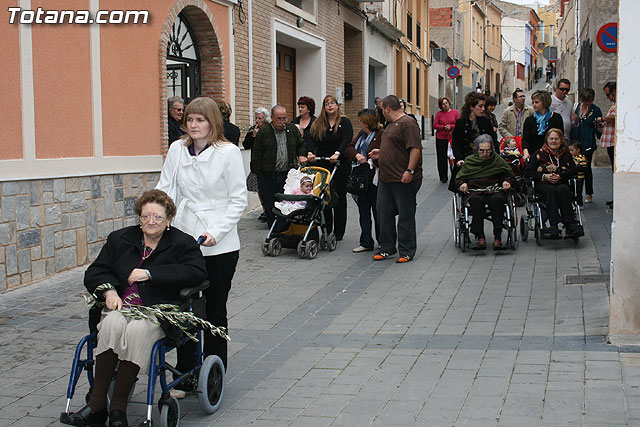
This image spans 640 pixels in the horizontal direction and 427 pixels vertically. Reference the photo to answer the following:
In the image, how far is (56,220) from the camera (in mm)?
Result: 9133

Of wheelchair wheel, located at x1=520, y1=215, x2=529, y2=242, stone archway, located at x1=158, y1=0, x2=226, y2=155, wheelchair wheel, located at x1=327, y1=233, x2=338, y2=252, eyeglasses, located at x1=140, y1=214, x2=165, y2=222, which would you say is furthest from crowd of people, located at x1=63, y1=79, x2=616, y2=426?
stone archway, located at x1=158, y1=0, x2=226, y2=155

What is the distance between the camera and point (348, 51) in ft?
76.7

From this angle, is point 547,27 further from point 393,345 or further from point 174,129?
point 393,345

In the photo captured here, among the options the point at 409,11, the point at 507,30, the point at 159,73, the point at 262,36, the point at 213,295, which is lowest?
the point at 213,295

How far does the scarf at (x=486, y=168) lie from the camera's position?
10188 millimetres

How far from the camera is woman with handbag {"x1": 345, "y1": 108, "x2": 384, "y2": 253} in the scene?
1027cm

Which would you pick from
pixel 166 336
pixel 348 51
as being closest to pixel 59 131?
pixel 166 336

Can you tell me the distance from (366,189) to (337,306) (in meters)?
2.91

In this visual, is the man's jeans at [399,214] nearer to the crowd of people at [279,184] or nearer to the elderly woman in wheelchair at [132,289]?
the crowd of people at [279,184]

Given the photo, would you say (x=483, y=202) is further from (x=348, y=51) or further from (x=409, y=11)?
(x=409, y=11)

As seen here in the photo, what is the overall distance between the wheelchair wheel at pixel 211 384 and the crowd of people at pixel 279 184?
19cm

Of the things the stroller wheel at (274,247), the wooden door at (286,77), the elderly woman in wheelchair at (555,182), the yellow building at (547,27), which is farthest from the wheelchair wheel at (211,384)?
the yellow building at (547,27)

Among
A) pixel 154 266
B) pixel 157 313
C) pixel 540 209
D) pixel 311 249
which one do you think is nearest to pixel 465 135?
pixel 540 209

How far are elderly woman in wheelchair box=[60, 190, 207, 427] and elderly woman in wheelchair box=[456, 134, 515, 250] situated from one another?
587cm
